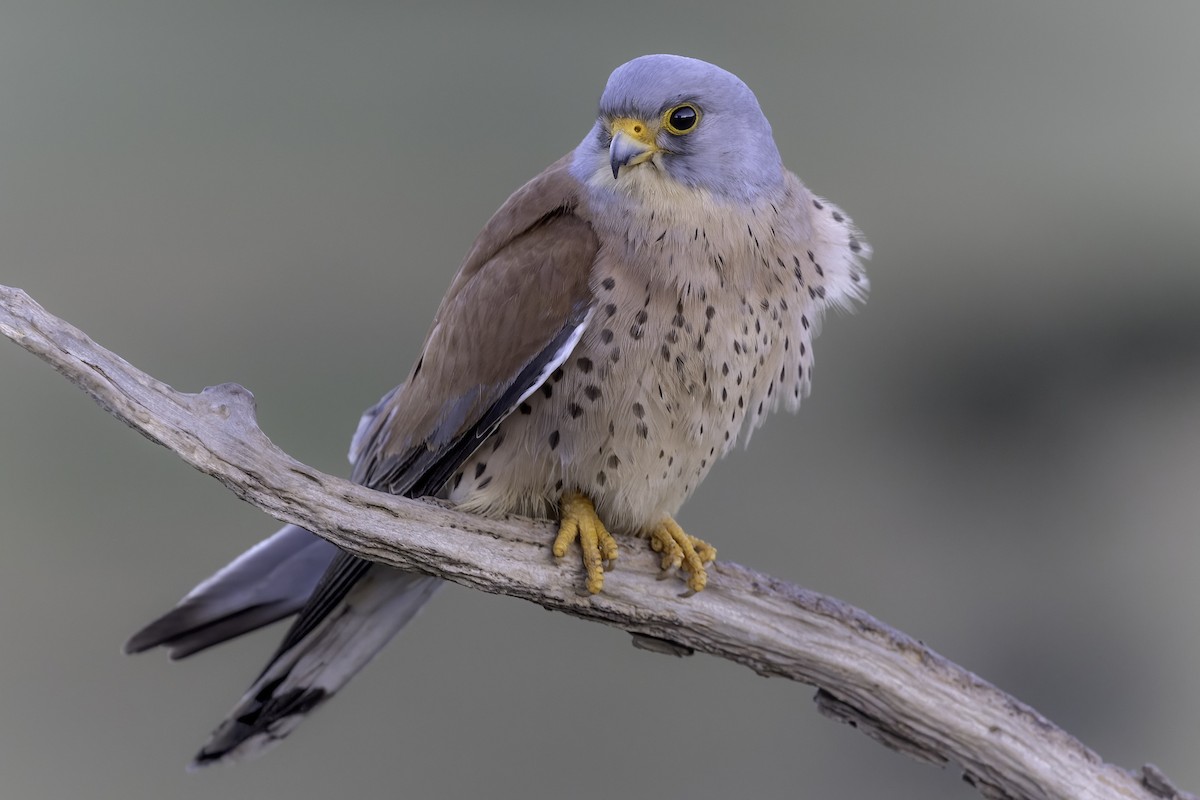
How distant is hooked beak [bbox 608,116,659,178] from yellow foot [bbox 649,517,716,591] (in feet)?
2.33

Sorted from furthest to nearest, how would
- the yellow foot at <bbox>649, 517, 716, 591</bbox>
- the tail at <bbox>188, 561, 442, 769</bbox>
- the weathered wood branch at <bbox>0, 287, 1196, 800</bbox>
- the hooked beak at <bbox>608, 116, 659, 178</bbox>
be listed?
the tail at <bbox>188, 561, 442, 769</bbox>
the yellow foot at <bbox>649, 517, 716, 591</bbox>
the weathered wood branch at <bbox>0, 287, 1196, 800</bbox>
the hooked beak at <bbox>608, 116, 659, 178</bbox>

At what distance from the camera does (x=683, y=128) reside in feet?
6.40

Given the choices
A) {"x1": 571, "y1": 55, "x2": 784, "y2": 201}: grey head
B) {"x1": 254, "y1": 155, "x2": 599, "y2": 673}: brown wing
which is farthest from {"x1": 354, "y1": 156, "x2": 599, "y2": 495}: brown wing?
{"x1": 571, "y1": 55, "x2": 784, "y2": 201}: grey head

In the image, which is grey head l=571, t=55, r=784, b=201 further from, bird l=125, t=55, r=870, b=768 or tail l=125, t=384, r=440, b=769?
tail l=125, t=384, r=440, b=769

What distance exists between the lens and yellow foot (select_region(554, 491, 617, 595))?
205 cm

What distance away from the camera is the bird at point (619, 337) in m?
1.95

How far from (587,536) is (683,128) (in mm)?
757

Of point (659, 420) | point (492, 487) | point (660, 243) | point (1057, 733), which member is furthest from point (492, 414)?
point (1057, 733)

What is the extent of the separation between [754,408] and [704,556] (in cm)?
31

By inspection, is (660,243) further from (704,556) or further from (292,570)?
(292,570)

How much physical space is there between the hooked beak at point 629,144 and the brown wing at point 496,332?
15cm

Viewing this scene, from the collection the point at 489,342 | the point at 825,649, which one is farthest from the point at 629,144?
the point at 825,649

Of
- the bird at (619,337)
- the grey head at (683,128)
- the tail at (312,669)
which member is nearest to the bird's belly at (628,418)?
the bird at (619,337)

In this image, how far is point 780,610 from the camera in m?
2.18
